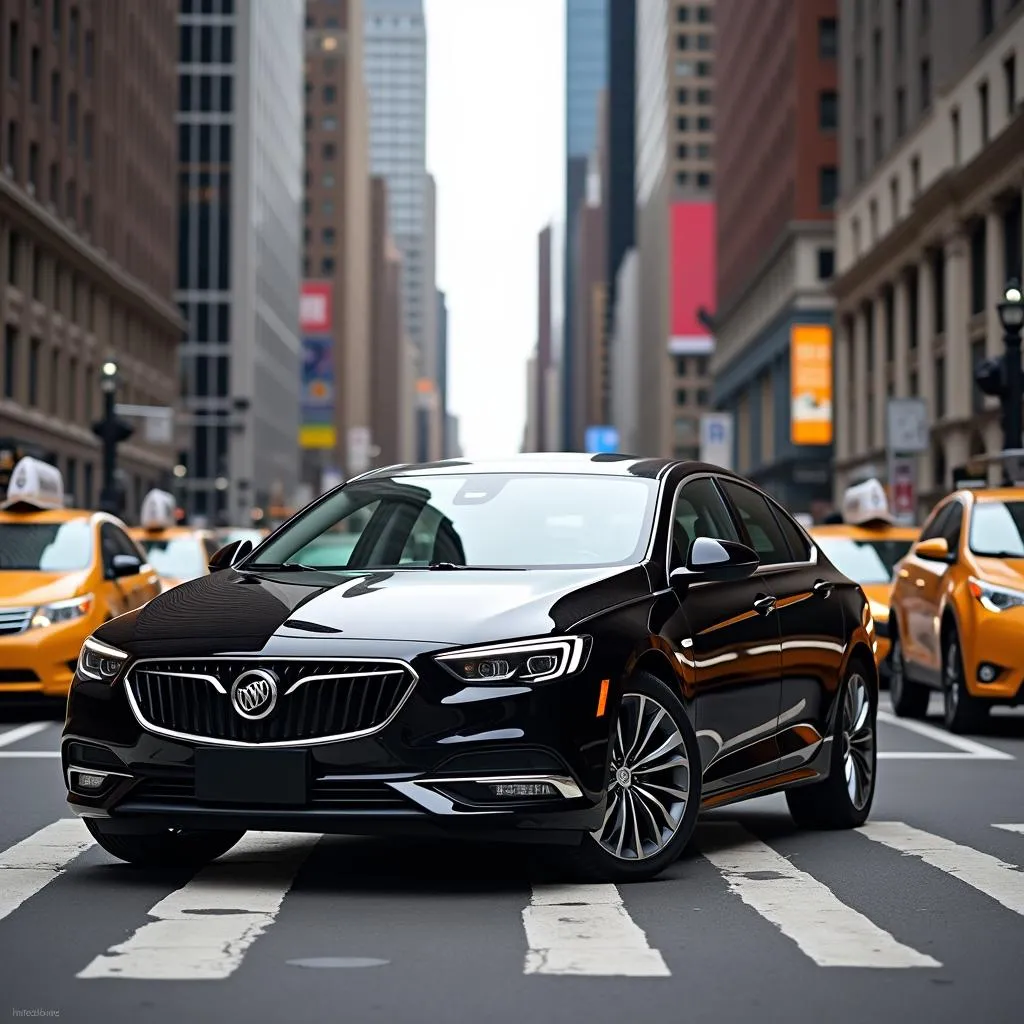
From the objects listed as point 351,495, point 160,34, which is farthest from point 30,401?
point 351,495

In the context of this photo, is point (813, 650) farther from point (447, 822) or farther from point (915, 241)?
point (915, 241)

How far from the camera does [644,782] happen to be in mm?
7711

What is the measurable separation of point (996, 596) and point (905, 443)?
2485 centimetres

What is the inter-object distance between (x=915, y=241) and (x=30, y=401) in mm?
27009

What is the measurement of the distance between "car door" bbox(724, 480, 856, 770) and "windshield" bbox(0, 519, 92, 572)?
913 cm

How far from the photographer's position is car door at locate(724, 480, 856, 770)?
9055 mm

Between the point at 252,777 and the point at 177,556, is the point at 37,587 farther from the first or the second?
the point at 252,777

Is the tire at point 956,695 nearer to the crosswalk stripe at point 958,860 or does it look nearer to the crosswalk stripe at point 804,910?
the crosswalk stripe at point 958,860

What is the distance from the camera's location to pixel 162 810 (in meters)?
7.36

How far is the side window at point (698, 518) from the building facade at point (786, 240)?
7038 centimetres

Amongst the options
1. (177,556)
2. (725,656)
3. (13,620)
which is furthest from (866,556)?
(725,656)

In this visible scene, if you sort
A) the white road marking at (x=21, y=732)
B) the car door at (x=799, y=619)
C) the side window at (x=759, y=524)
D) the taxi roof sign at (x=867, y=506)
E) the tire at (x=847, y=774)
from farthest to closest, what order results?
1. the taxi roof sign at (x=867, y=506)
2. the white road marking at (x=21, y=732)
3. the tire at (x=847, y=774)
4. the side window at (x=759, y=524)
5. the car door at (x=799, y=619)

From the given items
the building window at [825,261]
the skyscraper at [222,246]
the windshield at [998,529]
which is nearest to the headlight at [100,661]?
the windshield at [998,529]

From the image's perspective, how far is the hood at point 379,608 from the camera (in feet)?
24.0
